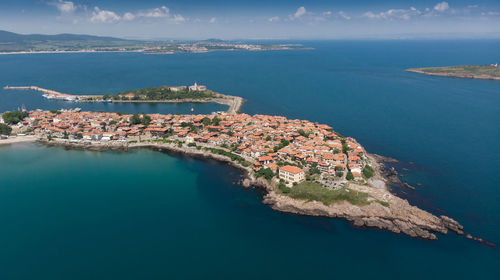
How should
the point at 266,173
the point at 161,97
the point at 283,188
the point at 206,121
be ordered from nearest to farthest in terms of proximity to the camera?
the point at 283,188 < the point at 266,173 < the point at 206,121 < the point at 161,97

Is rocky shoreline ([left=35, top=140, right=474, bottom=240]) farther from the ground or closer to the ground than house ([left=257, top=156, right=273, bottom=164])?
closer to the ground

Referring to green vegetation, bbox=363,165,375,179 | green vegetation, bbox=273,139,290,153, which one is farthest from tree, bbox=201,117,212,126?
green vegetation, bbox=363,165,375,179

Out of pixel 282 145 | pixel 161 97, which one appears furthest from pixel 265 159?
pixel 161 97

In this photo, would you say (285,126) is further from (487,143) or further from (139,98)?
(139,98)

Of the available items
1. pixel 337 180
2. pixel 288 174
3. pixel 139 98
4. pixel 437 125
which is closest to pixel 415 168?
pixel 337 180

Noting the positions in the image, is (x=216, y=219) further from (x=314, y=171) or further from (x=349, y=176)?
(x=349, y=176)

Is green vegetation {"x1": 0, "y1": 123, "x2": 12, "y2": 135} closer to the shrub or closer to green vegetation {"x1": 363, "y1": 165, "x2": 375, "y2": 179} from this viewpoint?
the shrub
